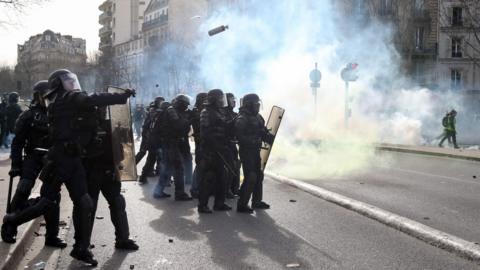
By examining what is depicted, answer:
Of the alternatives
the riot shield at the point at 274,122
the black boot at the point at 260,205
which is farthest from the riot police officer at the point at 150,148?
the black boot at the point at 260,205

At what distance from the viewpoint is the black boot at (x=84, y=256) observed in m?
5.41

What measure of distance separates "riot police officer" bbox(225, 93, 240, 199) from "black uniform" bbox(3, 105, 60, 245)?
296 centimetres

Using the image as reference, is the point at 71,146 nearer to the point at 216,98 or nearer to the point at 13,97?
the point at 216,98

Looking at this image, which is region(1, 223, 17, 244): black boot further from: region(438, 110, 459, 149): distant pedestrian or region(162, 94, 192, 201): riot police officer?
region(438, 110, 459, 149): distant pedestrian

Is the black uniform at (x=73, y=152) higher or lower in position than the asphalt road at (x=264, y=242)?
higher

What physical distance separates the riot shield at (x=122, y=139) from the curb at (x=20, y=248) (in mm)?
1104

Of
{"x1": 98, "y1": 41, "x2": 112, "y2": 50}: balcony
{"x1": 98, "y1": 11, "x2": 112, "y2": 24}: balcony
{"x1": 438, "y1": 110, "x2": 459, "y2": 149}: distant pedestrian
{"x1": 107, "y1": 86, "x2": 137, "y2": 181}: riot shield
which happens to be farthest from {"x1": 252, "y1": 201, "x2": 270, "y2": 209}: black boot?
{"x1": 98, "y1": 11, "x2": 112, "y2": 24}: balcony

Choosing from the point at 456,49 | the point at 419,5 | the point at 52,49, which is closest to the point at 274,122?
the point at 419,5

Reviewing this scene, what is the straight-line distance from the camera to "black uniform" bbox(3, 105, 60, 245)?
6.05 m

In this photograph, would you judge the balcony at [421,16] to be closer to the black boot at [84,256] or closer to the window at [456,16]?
the window at [456,16]

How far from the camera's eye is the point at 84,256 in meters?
5.42

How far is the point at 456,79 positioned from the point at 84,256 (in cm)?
4989

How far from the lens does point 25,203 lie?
597cm

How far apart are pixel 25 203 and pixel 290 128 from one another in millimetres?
22124
